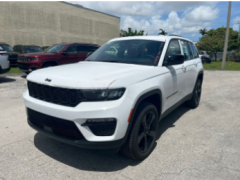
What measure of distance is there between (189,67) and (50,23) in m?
28.2

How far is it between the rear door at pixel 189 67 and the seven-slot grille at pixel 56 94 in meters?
2.82

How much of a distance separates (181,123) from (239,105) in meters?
2.78

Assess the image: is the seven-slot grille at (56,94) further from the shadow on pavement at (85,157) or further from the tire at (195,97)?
the tire at (195,97)

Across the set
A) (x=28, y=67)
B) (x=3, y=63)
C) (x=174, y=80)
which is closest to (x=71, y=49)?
(x=28, y=67)

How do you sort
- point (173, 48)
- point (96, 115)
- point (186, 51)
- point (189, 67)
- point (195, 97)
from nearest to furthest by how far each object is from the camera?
point (96, 115) < point (173, 48) < point (189, 67) < point (186, 51) < point (195, 97)

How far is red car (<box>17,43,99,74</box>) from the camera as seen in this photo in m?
9.38

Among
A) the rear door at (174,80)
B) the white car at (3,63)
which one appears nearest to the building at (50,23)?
the white car at (3,63)

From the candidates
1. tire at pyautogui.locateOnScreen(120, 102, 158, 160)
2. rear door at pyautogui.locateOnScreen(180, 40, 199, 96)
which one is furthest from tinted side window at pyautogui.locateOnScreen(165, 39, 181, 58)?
tire at pyautogui.locateOnScreen(120, 102, 158, 160)

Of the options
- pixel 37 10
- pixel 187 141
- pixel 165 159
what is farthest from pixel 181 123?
pixel 37 10

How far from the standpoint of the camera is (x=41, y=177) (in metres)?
2.64

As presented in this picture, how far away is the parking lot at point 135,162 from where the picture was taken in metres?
2.75

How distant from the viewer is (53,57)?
985 cm

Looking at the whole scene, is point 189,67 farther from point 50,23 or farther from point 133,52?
point 50,23

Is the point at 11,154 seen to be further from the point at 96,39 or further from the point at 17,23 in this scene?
the point at 96,39
